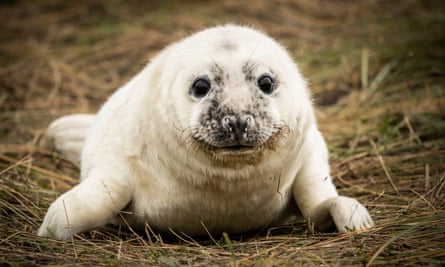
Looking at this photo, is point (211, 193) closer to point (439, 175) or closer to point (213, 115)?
point (213, 115)

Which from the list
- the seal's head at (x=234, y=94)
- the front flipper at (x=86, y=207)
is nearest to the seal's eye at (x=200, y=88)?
the seal's head at (x=234, y=94)

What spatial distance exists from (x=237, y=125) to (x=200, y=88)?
379 mm

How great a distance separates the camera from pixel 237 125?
320cm

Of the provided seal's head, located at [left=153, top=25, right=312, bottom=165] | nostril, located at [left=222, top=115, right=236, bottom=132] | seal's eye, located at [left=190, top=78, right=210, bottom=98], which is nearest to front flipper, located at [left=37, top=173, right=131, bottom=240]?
seal's head, located at [left=153, top=25, right=312, bottom=165]

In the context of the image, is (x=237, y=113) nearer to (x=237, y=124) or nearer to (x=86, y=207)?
(x=237, y=124)

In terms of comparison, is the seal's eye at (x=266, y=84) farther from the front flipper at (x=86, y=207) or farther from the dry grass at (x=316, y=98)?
the front flipper at (x=86, y=207)

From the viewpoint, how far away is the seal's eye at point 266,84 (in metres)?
3.48

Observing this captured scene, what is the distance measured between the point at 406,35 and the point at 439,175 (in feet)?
10.7

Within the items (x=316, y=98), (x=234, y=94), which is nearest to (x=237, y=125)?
(x=234, y=94)

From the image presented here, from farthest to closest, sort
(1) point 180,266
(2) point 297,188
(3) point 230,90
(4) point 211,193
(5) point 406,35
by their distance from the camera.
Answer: (5) point 406,35, (2) point 297,188, (4) point 211,193, (3) point 230,90, (1) point 180,266

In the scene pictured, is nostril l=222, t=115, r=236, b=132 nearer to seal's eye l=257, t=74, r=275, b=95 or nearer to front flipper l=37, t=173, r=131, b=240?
seal's eye l=257, t=74, r=275, b=95

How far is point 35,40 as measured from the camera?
9.11 meters

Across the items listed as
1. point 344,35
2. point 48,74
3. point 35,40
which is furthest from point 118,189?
point 35,40

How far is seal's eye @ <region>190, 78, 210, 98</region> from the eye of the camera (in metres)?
3.45
